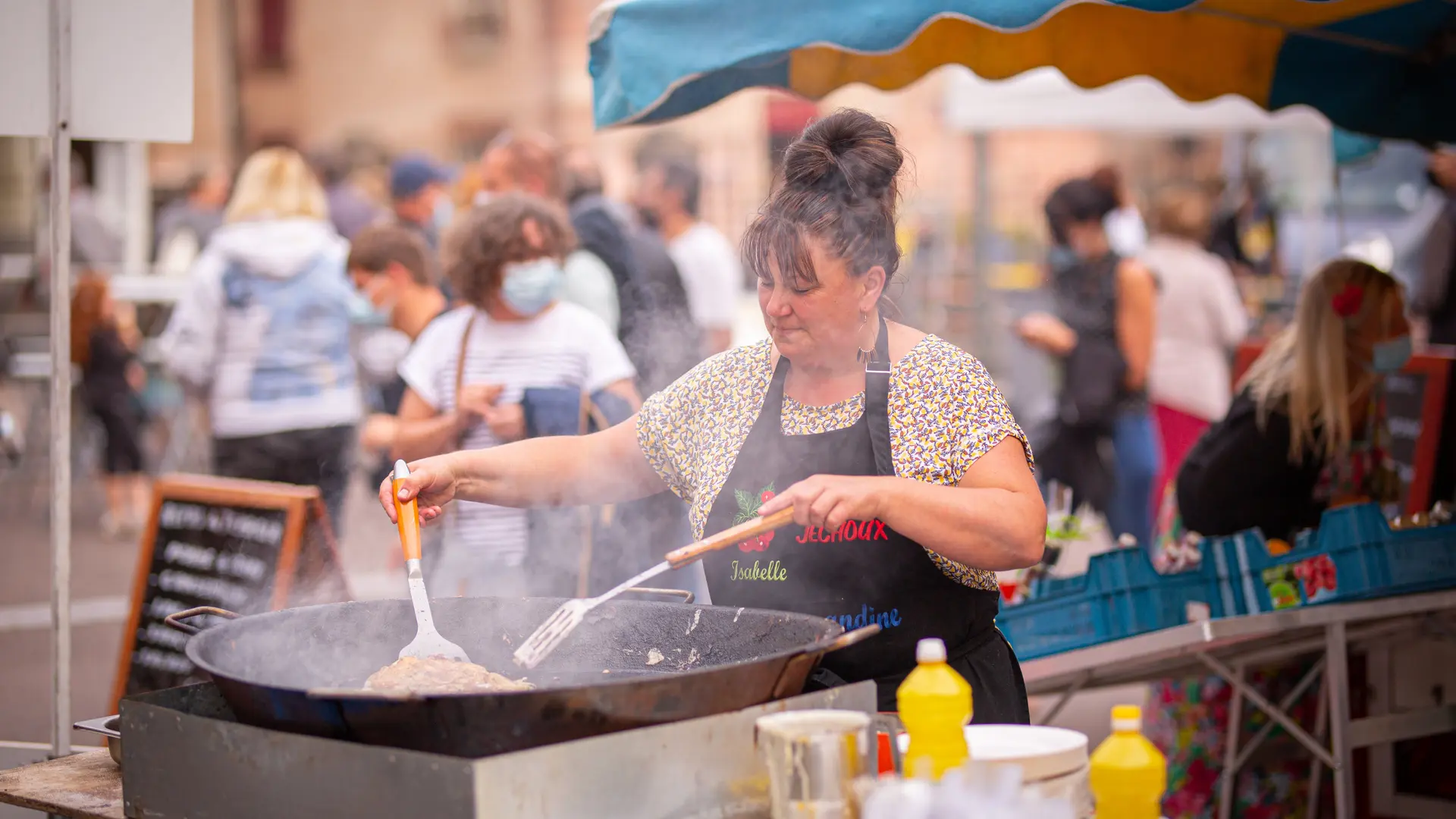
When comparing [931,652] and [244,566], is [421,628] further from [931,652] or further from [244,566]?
[244,566]

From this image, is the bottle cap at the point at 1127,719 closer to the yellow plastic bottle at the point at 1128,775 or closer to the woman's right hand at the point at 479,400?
the yellow plastic bottle at the point at 1128,775

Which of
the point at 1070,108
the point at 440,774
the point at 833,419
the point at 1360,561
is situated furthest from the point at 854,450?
the point at 1070,108

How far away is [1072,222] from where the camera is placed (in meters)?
6.76

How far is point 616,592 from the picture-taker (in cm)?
237

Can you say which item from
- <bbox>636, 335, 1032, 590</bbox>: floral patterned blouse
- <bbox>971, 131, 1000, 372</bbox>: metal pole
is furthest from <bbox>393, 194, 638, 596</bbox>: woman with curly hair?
<bbox>971, 131, 1000, 372</bbox>: metal pole

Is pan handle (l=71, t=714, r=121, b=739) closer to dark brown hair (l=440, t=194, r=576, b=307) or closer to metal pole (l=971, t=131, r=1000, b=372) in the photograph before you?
dark brown hair (l=440, t=194, r=576, b=307)

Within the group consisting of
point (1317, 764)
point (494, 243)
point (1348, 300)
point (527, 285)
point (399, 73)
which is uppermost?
point (399, 73)

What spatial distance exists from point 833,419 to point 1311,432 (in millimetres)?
1995

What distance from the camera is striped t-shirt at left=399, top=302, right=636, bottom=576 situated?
4.40 metres

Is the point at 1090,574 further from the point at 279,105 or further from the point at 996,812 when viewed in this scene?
the point at 279,105

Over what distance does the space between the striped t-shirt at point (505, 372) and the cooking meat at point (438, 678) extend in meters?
2.15

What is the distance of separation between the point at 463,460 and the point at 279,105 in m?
25.5

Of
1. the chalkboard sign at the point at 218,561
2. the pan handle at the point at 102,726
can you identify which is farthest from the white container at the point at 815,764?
the chalkboard sign at the point at 218,561

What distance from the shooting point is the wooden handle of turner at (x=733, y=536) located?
2164 mm
